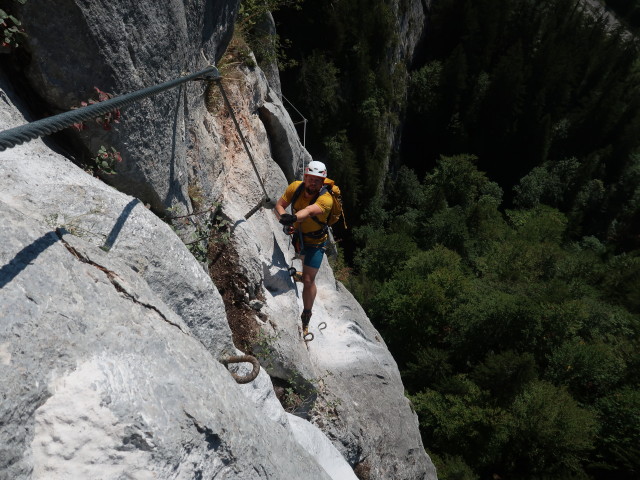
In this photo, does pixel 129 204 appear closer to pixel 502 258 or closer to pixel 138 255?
pixel 138 255

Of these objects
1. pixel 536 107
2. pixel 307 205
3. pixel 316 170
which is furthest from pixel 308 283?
pixel 536 107

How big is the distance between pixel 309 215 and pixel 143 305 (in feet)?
10.1

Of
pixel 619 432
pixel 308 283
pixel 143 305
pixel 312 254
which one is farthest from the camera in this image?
pixel 619 432

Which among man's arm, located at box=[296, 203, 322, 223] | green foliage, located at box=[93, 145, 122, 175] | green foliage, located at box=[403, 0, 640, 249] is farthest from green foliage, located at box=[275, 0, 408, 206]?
green foliage, located at box=[93, 145, 122, 175]

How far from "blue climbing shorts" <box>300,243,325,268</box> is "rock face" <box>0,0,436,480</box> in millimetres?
631

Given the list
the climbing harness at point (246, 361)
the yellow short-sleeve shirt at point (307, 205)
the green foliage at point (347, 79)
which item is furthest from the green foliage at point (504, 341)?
the climbing harness at point (246, 361)

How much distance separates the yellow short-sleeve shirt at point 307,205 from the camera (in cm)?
586

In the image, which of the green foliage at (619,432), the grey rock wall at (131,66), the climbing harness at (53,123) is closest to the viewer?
the climbing harness at (53,123)

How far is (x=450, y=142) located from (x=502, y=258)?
46.5 ft

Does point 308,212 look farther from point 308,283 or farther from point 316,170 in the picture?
point 308,283

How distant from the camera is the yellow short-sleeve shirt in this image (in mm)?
5859

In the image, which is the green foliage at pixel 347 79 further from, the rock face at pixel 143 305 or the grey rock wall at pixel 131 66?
the grey rock wall at pixel 131 66

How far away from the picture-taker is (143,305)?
268cm

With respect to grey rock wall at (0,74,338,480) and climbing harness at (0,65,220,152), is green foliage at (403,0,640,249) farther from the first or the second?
climbing harness at (0,65,220,152)
